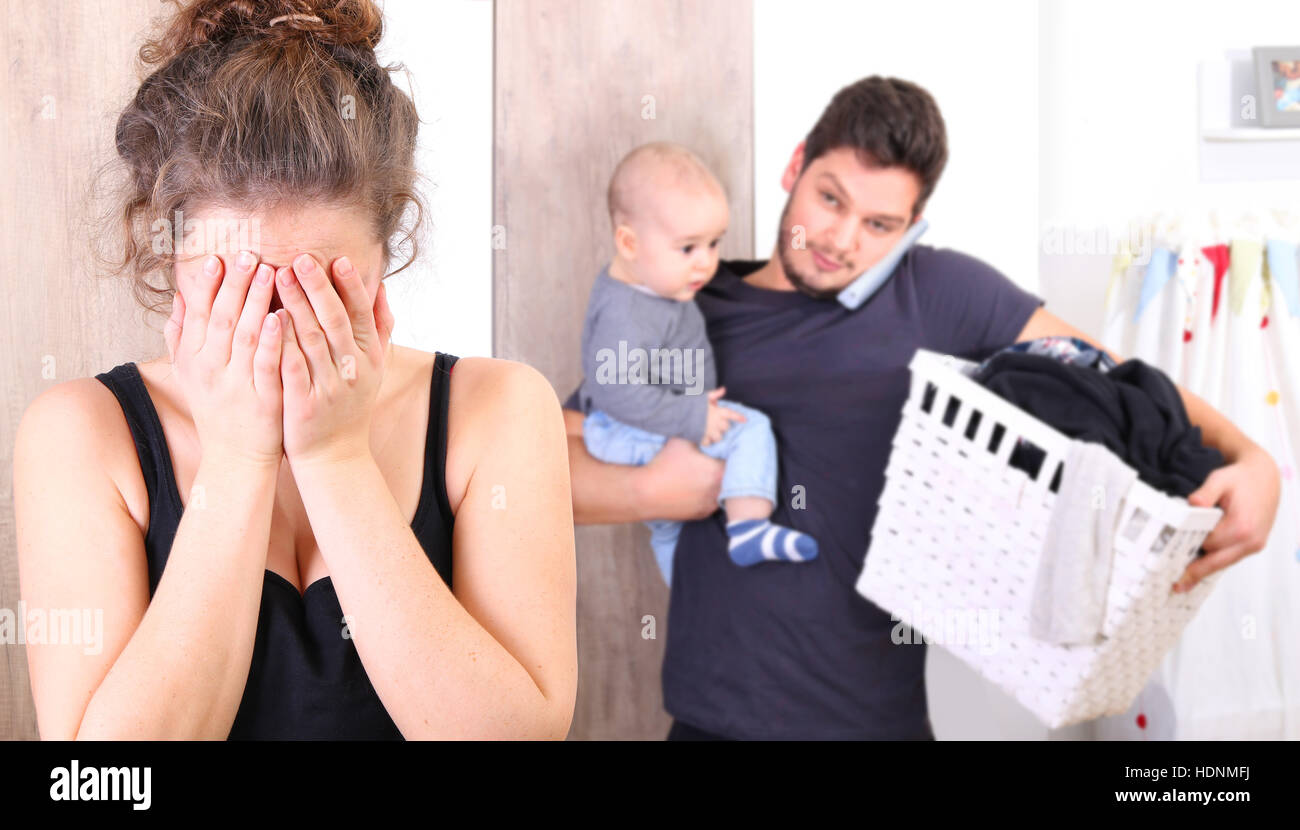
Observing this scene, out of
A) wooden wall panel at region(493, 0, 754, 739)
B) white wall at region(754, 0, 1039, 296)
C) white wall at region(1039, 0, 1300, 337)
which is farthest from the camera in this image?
white wall at region(1039, 0, 1300, 337)

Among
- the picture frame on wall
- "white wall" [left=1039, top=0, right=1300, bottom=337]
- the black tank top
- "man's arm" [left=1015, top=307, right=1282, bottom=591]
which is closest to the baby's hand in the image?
"man's arm" [left=1015, top=307, right=1282, bottom=591]

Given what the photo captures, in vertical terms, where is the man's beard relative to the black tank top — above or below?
above

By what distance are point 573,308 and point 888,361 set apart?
51cm

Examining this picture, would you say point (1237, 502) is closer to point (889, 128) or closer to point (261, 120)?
point (889, 128)

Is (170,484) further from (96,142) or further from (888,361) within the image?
(888,361)

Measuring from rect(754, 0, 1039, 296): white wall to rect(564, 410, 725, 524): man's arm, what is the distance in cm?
50

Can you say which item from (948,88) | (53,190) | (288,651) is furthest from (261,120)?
(948,88)

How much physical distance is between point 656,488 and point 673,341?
216mm

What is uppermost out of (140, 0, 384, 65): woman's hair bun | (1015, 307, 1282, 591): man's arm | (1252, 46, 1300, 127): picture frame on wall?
(1252, 46, 1300, 127): picture frame on wall

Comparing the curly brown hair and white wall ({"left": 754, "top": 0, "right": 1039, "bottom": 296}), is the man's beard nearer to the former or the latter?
white wall ({"left": 754, "top": 0, "right": 1039, "bottom": 296})

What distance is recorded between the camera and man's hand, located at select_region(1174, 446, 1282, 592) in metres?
1.21

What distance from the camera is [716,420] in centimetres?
140
